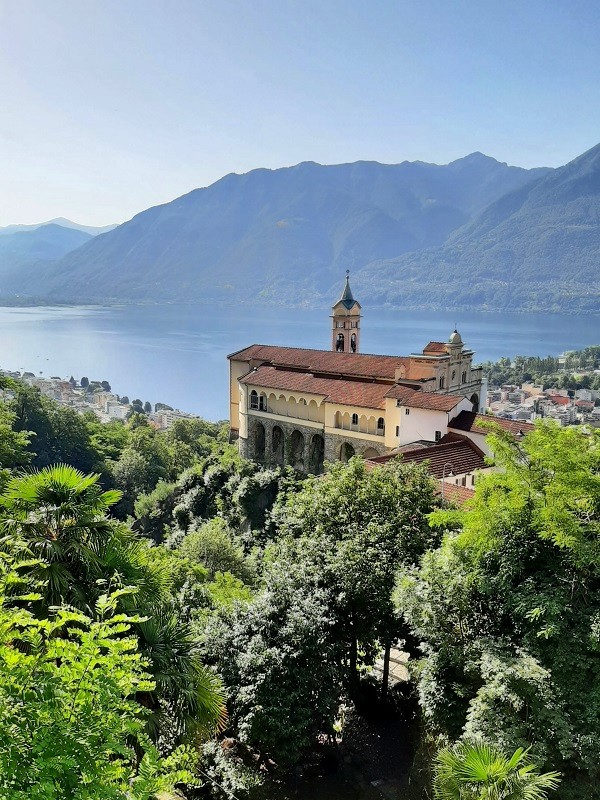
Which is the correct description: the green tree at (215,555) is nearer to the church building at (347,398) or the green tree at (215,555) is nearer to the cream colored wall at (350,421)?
the church building at (347,398)

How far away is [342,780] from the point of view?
11.1 metres

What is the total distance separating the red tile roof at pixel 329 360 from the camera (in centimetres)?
3375

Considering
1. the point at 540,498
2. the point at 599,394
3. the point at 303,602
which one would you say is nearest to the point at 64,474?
the point at 303,602

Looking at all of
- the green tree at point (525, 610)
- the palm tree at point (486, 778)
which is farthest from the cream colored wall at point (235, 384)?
the palm tree at point (486, 778)

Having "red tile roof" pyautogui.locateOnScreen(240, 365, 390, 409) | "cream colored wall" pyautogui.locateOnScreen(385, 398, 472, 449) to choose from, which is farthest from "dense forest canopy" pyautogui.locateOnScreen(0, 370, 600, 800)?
"red tile roof" pyautogui.locateOnScreen(240, 365, 390, 409)

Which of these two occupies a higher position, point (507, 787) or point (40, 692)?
point (40, 692)

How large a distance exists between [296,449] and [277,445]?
1625 millimetres

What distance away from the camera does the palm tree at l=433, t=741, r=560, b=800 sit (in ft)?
21.2

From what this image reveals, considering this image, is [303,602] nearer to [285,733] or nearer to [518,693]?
[285,733]

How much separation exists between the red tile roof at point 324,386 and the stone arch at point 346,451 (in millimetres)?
2395

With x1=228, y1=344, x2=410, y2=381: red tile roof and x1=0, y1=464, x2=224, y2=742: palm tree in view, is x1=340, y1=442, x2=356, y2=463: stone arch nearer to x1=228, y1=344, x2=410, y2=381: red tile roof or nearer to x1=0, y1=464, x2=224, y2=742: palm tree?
x1=228, y1=344, x2=410, y2=381: red tile roof

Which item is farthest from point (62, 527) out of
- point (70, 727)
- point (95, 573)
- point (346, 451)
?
point (346, 451)

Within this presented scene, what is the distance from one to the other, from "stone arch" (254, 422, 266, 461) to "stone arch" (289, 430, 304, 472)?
2.75 metres

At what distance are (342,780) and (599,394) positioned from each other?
120665mm
